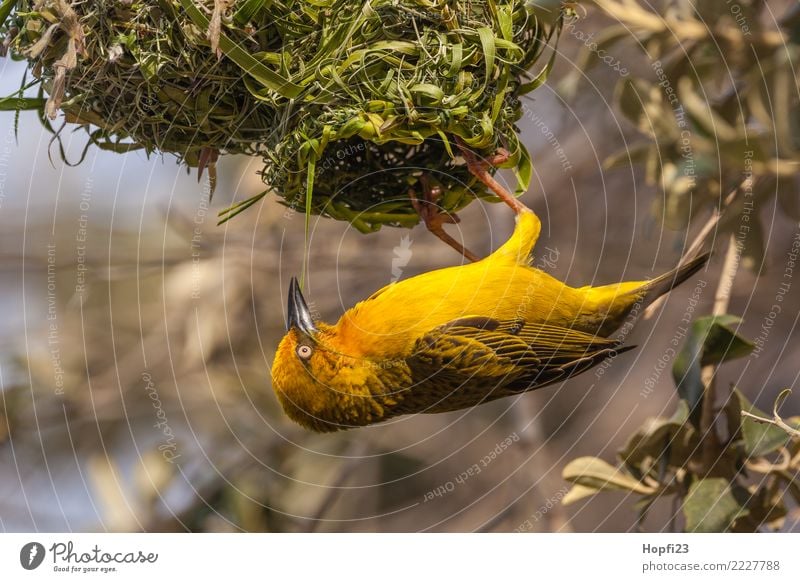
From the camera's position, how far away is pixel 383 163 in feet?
3.25

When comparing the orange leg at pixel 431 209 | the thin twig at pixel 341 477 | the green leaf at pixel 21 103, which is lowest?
the thin twig at pixel 341 477

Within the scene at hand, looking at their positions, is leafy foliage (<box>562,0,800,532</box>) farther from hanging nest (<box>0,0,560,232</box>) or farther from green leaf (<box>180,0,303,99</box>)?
green leaf (<box>180,0,303,99</box>)

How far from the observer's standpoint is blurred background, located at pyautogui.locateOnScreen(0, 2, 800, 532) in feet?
4.06

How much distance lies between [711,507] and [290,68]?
79cm

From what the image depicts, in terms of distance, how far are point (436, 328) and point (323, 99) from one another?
266 millimetres

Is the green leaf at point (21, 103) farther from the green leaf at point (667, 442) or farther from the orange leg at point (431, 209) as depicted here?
the green leaf at point (667, 442)

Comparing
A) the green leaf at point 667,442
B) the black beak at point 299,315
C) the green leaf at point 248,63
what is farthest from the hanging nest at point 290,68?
the green leaf at point 667,442

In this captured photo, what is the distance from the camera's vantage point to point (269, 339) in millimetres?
1414

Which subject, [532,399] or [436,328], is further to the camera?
[532,399]

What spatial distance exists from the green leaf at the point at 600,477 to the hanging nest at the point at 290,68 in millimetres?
518

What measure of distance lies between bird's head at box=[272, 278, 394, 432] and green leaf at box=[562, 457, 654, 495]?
1.32 ft

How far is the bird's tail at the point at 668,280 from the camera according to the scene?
105 cm

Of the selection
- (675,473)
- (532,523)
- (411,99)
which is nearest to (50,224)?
(411,99)
